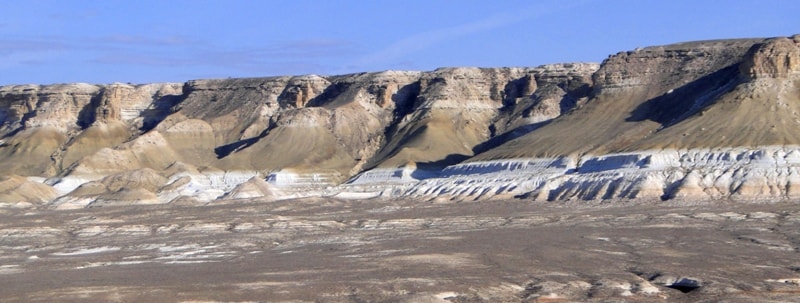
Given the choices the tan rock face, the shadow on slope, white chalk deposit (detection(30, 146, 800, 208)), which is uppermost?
the tan rock face

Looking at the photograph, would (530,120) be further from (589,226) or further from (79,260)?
(79,260)

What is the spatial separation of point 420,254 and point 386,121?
86579mm

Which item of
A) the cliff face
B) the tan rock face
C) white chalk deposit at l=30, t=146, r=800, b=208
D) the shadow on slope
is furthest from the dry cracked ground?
the tan rock face

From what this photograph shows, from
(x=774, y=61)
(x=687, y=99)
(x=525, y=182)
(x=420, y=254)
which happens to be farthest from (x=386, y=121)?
(x=420, y=254)

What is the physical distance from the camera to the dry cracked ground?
39188 millimetres

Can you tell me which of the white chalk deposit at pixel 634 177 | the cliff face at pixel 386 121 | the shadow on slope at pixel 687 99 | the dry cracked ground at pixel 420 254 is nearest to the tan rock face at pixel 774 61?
the cliff face at pixel 386 121

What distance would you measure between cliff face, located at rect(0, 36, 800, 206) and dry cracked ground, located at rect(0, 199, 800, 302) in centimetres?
1518

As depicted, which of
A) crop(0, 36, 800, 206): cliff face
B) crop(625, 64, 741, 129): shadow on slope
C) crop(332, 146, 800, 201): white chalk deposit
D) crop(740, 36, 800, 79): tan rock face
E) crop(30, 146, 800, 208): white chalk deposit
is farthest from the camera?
crop(625, 64, 741, 129): shadow on slope

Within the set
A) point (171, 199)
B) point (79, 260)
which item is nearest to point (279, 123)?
point (171, 199)

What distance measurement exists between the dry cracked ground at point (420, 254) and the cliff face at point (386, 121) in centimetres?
1518

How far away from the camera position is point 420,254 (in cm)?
5188

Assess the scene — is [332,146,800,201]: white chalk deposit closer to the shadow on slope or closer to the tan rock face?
the shadow on slope

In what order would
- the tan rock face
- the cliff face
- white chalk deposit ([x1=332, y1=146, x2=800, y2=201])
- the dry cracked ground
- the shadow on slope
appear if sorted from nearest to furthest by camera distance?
the dry cracked ground → white chalk deposit ([x1=332, y1=146, x2=800, y2=201]) → the tan rock face → the cliff face → the shadow on slope

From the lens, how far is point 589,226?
67.5 m
